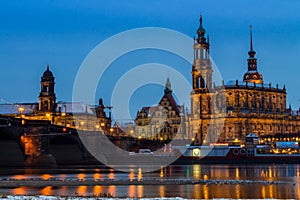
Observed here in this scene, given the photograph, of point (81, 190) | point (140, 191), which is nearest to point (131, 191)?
point (140, 191)

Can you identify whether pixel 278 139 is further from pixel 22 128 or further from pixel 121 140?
pixel 22 128

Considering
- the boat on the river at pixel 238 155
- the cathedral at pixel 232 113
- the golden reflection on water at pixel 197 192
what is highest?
the cathedral at pixel 232 113

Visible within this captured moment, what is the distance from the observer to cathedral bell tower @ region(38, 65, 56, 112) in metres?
186

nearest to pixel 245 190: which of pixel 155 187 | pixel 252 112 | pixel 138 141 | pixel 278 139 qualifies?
pixel 155 187

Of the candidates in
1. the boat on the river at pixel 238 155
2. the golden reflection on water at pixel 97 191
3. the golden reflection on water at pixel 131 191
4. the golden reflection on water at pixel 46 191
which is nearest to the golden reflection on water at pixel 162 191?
the golden reflection on water at pixel 131 191

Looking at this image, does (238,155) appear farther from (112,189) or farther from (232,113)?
(112,189)

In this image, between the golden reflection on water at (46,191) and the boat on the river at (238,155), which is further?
the boat on the river at (238,155)

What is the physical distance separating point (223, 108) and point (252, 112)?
33.8 ft

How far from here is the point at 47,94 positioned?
7372 inches

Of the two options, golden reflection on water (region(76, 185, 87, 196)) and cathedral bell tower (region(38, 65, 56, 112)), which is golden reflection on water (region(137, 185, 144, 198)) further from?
cathedral bell tower (region(38, 65, 56, 112))

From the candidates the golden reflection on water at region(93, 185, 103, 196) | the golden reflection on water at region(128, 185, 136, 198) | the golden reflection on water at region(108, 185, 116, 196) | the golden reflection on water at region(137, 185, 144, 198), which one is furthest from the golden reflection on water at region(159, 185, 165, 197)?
the golden reflection on water at region(93, 185, 103, 196)

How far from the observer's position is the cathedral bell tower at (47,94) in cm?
18612

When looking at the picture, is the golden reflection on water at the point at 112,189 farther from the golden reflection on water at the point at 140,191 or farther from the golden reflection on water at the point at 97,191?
the golden reflection on water at the point at 140,191

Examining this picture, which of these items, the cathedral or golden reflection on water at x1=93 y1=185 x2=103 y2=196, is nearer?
golden reflection on water at x1=93 y1=185 x2=103 y2=196
